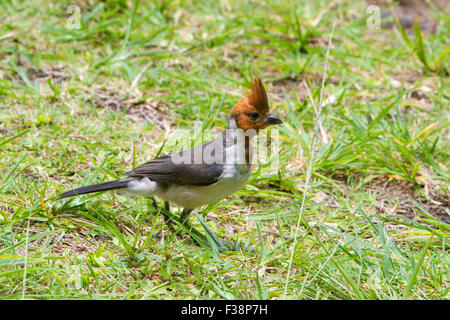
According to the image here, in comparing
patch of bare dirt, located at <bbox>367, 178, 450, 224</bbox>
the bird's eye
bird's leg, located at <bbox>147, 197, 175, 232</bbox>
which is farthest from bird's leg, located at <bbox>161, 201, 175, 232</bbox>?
patch of bare dirt, located at <bbox>367, 178, 450, 224</bbox>

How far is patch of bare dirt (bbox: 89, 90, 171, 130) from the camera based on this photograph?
5445 millimetres

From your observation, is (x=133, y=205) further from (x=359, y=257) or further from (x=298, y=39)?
(x=298, y=39)

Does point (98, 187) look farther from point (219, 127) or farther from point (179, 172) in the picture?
point (219, 127)

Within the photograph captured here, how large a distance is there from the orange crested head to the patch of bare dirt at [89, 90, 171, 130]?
57.7 inches

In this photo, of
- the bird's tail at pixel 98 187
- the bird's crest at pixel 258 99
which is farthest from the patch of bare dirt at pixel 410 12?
the bird's tail at pixel 98 187

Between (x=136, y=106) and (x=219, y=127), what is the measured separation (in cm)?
91

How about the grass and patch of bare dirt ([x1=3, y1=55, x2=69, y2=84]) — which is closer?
the grass

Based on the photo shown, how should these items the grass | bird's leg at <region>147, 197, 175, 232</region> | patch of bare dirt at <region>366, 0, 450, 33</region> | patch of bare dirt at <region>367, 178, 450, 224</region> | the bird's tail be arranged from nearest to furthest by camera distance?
1. the grass
2. the bird's tail
3. bird's leg at <region>147, 197, 175, 232</region>
4. patch of bare dirt at <region>367, 178, 450, 224</region>
5. patch of bare dirt at <region>366, 0, 450, 33</region>

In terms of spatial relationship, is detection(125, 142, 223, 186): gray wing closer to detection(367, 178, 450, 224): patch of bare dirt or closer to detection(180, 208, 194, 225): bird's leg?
detection(180, 208, 194, 225): bird's leg

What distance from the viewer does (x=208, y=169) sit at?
3.92m

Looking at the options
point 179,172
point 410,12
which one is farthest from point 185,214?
point 410,12

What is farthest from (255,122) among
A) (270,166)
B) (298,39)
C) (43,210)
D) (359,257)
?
(298,39)

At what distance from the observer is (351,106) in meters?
5.79

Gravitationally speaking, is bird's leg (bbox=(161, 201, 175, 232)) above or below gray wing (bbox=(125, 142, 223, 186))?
below
